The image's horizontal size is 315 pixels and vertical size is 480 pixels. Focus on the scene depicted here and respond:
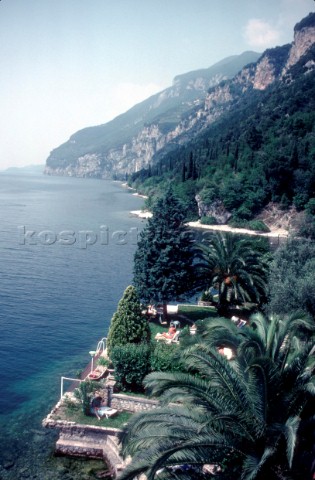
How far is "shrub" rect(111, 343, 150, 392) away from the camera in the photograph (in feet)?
50.7

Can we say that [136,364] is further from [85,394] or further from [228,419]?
[228,419]

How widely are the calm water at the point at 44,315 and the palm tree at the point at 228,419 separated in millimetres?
5652

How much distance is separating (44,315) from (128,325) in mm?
10919

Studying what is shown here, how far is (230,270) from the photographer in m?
23.7

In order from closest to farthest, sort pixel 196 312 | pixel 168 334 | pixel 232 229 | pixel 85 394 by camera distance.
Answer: pixel 85 394 → pixel 168 334 → pixel 196 312 → pixel 232 229

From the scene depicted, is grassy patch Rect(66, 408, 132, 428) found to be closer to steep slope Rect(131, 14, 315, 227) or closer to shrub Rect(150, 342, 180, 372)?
shrub Rect(150, 342, 180, 372)

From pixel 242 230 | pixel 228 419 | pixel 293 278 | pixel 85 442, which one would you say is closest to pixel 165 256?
pixel 293 278

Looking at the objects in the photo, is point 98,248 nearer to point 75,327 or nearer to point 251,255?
point 75,327

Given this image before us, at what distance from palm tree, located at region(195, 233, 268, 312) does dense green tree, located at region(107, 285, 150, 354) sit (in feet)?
20.6

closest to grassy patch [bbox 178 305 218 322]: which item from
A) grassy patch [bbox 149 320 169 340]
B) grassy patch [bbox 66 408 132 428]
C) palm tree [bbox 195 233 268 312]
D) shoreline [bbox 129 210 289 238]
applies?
palm tree [bbox 195 233 268 312]

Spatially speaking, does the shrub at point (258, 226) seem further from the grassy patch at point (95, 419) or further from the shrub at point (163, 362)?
the grassy patch at point (95, 419)

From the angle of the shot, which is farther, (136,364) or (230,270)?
(230,270)

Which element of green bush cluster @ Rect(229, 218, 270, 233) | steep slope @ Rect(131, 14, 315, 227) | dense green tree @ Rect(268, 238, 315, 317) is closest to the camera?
dense green tree @ Rect(268, 238, 315, 317)

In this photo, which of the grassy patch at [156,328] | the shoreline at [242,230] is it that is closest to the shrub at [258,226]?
the shoreline at [242,230]
